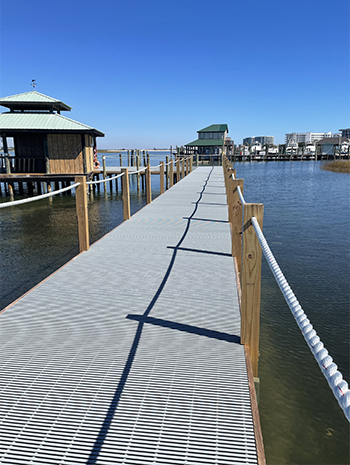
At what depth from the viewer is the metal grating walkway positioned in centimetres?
215

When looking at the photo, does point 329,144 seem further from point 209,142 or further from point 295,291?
point 295,291

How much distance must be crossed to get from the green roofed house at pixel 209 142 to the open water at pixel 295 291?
4439 cm

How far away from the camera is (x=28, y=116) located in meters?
23.4

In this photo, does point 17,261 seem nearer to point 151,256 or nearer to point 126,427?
point 151,256

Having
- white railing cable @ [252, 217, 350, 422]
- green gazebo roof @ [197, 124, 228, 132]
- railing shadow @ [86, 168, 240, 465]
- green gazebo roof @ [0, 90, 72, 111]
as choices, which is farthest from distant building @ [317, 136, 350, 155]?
white railing cable @ [252, 217, 350, 422]

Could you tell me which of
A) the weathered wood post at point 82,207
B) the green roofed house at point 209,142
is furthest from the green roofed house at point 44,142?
the green roofed house at point 209,142

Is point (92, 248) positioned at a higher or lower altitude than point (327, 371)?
lower

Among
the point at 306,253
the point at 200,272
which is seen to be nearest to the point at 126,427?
the point at 200,272

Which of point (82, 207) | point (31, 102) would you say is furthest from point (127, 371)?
point (31, 102)

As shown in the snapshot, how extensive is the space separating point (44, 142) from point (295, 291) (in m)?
19.3

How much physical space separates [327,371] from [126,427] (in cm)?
154

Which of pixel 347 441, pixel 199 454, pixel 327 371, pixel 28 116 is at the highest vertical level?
pixel 28 116

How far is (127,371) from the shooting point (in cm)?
282

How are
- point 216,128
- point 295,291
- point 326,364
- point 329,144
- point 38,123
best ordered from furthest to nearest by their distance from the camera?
point 329,144, point 216,128, point 38,123, point 295,291, point 326,364
